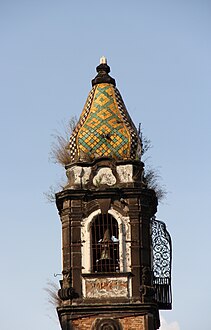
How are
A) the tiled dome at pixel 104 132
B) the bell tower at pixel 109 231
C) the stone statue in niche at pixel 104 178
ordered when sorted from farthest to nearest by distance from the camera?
the tiled dome at pixel 104 132
the stone statue in niche at pixel 104 178
the bell tower at pixel 109 231

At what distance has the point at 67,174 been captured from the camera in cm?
4097

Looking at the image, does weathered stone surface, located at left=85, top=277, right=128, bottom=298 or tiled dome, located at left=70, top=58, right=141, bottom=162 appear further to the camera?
tiled dome, located at left=70, top=58, right=141, bottom=162

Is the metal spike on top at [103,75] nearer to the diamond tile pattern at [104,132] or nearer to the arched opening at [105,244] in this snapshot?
the diamond tile pattern at [104,132]

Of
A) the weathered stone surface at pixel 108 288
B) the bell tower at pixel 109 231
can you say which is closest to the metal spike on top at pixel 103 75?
the bell tower at pixel 109 231

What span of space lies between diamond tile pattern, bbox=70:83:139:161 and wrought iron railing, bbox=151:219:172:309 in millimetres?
2328

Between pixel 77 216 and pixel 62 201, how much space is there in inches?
28.5

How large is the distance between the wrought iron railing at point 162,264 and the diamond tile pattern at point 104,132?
2.33 meters

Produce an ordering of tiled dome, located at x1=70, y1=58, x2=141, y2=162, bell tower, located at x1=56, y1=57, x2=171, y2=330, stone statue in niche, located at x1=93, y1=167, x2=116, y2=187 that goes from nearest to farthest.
Answer: 1. bell tower, located at x1=56, y1=57, x2=171, y2=330
2. stone statue in niche, located at x1=93, y1=167, x2=116, y2=187
3. tiled dome, located at x1=70, y1=58, x2=141, y2=162

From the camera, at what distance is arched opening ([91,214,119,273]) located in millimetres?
39875

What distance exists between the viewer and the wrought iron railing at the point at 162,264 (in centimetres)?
4050

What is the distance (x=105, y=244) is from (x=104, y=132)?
10.3ft

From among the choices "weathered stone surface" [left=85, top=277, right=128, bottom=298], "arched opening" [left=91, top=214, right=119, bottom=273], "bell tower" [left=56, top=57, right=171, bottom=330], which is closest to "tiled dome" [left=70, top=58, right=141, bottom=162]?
"bell tower" [left=56, top=57, right=171, bottom=330]

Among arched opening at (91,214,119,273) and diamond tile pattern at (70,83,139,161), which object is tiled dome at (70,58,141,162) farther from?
arched opening at (91,214,119,273)

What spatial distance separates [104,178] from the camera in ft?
133
